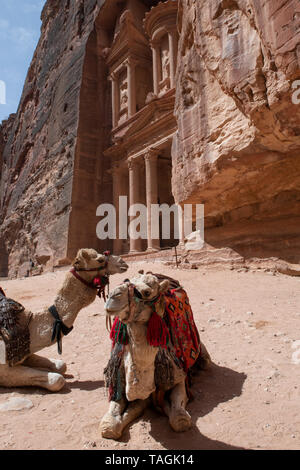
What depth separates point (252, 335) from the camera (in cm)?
425

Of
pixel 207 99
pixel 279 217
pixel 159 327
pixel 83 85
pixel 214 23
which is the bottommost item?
pixel 159 327

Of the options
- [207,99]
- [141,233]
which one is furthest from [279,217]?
[141,233]

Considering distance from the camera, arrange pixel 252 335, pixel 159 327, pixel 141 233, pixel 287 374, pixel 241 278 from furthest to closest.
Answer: pixel 141 233, pixel 241 278, pixel 252 335, pixel 287 374, pixel 159 327

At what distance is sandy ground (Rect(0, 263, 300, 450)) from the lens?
2.20 m

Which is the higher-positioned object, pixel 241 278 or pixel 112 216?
pixel 112 216

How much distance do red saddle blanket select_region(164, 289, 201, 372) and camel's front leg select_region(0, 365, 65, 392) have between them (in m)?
1.21

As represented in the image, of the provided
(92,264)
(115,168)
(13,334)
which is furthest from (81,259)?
(115,168)

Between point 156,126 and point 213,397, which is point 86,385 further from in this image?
point 156,126

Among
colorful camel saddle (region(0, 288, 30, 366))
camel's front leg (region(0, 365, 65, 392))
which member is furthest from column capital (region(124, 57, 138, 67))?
camel's front leg (region(0, 365, 65, 392))

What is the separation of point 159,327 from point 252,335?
252cm

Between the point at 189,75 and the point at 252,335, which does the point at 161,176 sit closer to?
the point at 189,75

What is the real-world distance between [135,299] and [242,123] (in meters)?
6.40

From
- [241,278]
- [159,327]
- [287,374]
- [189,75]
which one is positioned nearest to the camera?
[159,327]

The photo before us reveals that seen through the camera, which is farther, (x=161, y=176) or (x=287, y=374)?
(x=161, y=176)
